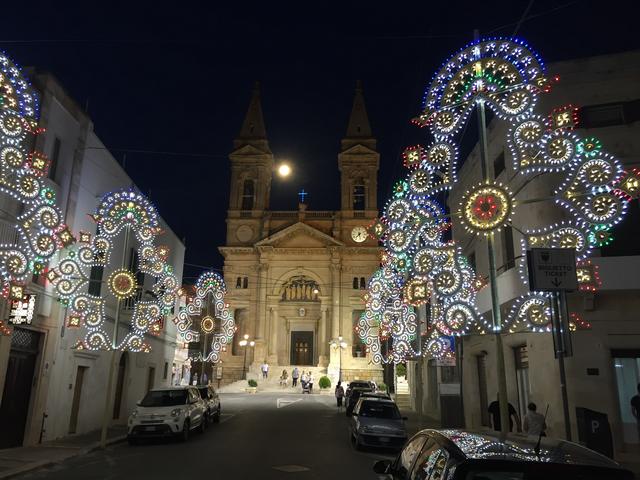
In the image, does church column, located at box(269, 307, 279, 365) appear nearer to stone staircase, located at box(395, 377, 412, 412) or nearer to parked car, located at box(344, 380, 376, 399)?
stone staircase, located at box(395, 377, 412, 412)

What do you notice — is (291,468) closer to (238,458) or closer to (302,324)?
(238,458)

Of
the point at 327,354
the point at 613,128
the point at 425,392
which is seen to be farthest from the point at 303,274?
the point at 613,128

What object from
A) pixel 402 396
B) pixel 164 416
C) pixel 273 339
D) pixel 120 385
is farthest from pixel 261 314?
pixel 164 416

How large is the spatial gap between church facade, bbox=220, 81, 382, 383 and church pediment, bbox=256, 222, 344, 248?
11 cm

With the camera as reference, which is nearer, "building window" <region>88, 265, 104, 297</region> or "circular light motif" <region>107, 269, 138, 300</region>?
"circular light motif" <region>107, 269, 138, 300</region>

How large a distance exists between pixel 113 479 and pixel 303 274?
4633 cm

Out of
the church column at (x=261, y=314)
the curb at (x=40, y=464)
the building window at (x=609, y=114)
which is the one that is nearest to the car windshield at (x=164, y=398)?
the curb at (x=40, y=464)

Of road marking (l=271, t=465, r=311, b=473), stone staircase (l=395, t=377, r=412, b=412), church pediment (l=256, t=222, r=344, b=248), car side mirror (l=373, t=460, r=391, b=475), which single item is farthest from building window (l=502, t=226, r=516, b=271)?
church pediment (l=256, t=222, r=344, b=248)

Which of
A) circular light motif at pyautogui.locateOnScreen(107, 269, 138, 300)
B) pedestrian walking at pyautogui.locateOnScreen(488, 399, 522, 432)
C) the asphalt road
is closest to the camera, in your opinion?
the asphalt road

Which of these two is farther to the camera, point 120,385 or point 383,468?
point 120,385

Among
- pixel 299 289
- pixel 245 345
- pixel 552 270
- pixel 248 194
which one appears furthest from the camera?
pixel 248 194

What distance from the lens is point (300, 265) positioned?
56.0 meters

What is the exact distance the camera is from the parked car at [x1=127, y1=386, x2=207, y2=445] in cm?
1527

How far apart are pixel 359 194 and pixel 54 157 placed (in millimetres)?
45126
